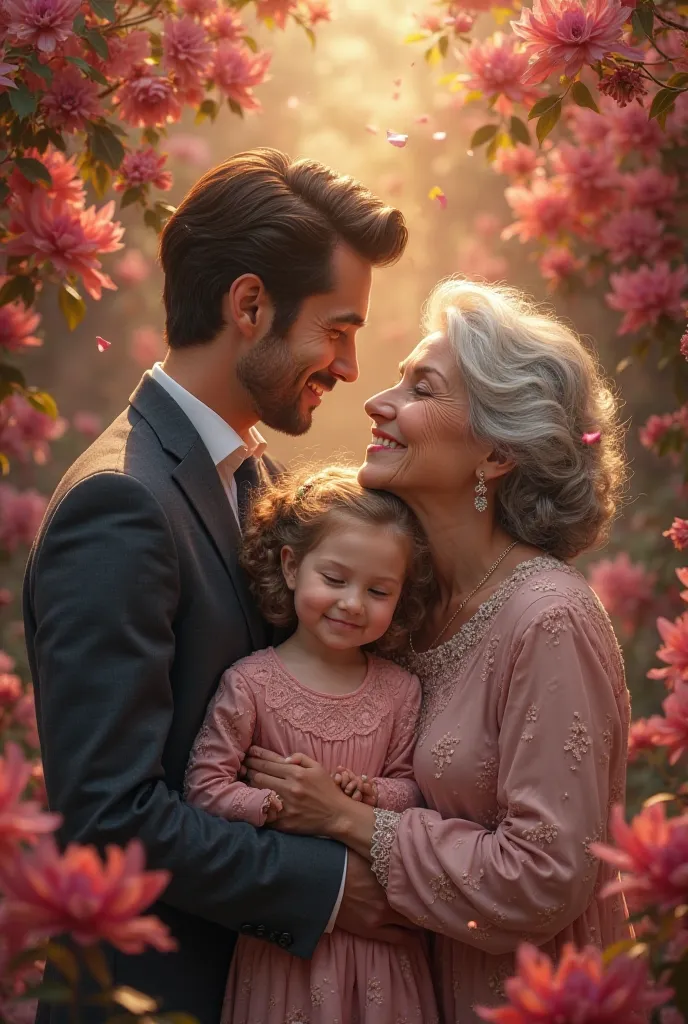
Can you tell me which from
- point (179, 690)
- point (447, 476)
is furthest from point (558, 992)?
point (447, 476)

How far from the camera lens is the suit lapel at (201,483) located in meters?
2.25

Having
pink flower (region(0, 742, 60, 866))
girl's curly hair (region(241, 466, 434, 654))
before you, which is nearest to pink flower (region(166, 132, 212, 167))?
girl's curly hair (region(241, 466, 434, 654))

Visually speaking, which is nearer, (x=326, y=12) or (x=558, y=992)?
(x=558, y=992)

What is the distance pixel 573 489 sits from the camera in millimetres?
2340

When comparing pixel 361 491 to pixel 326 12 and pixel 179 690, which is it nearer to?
pixel 179 690

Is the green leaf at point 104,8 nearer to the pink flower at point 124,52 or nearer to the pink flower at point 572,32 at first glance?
the pink flower at point 124,52

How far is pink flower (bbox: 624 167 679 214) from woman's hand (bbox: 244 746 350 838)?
225 centimetres

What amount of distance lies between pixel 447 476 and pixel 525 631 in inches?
15.4

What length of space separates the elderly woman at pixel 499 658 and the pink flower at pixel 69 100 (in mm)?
871

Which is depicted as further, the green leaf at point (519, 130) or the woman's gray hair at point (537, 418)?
the green leaf at point (519, 130)

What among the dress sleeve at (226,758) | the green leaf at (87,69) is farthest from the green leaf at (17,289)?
the dress sleeve at (226,758)

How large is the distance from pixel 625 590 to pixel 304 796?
2267 mm

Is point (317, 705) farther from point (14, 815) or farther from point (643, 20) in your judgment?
point (643, 20)

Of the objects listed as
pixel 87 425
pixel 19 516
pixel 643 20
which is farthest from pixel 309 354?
pixel 87 425
